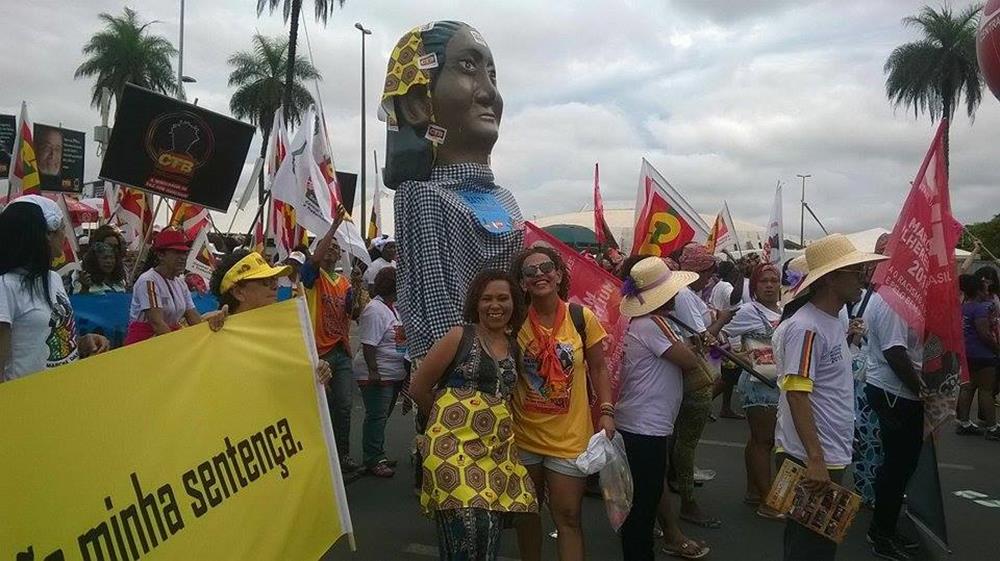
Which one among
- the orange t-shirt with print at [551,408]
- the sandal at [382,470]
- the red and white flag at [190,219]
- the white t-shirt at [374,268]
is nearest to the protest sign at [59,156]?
the red and white flag at [190,219]

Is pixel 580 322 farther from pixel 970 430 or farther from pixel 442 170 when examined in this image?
pixel 970 430

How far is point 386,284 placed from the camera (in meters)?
6.09

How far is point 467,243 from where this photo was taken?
11.7ft

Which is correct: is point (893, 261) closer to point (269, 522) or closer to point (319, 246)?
point (269, 522)

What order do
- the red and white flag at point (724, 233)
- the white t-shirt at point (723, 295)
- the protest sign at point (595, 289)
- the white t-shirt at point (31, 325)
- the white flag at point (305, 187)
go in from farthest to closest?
the red and white flag at point (724, 233), the white t-shirt at point (723, 295), the white flag at point (305, 187), the protest sign at point (595, 289), the white t-shirt at point (31, 325)

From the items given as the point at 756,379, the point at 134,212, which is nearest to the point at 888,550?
the point at 756,379

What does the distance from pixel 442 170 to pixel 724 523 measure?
289cm

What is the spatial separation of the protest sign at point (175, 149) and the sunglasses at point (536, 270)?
3.20 m

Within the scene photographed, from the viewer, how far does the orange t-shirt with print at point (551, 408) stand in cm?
332

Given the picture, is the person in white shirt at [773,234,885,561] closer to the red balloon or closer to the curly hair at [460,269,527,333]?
the curly hair at [460,269,527,333]

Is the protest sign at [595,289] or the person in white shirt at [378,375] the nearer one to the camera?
the protest sign at [595,289]

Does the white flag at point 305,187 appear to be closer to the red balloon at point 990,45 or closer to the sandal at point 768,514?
the sandal at point 768,514

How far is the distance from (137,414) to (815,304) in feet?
8.58

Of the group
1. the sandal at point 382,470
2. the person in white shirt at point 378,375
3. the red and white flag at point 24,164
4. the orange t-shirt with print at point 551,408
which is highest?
the red and white flag at point 24,164
